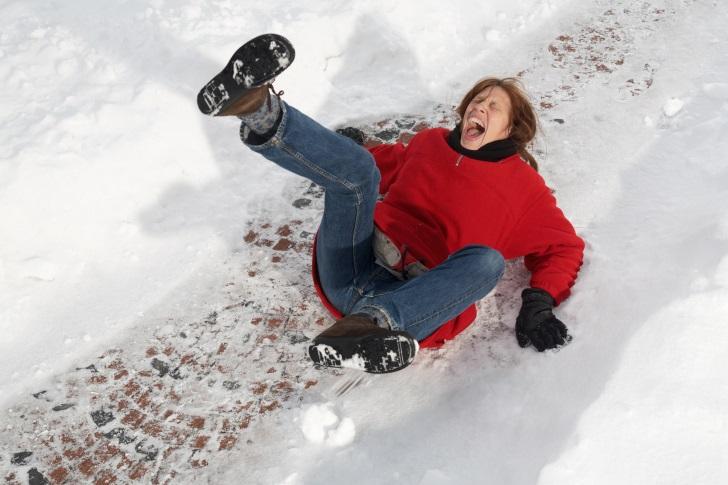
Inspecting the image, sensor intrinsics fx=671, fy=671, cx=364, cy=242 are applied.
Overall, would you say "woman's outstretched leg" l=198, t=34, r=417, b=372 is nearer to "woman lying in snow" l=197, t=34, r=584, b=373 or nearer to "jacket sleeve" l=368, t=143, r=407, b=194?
"woman lying in snow" l=197, t=34, r=584, b=373

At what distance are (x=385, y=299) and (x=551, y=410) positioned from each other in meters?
0.62

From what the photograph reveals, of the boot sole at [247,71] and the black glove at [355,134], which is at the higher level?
the boot sole at [247,71]

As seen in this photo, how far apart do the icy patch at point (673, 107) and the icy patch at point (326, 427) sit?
230 cm

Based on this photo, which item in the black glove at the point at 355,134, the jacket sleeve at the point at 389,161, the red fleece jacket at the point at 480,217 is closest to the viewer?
the red fleece jacket at the point at 480,217

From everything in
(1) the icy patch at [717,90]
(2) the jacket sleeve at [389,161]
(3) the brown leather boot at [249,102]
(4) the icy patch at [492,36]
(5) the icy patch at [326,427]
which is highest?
(3) the brown leather boot at [249,102]

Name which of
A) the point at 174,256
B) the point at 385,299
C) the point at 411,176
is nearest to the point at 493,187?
the point at 411,176

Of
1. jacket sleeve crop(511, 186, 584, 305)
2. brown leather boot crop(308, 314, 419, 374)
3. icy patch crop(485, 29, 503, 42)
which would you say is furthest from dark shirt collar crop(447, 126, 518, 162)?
icy patch crop(485, 29, 503, 42)

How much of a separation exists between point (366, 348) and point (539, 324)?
2.53 ft

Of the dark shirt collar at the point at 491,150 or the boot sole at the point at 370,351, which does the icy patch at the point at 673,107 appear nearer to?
the dark shirt collar at the point at 491,150

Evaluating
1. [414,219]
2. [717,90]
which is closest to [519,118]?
[414,219]

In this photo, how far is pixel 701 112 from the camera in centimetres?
330

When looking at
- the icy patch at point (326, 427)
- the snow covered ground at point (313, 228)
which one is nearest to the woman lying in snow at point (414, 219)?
the snow covered ground at point (313, 228)

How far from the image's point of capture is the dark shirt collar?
2.47 metres

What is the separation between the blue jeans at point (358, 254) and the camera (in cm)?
195
